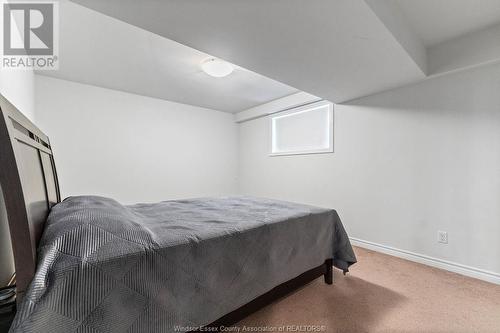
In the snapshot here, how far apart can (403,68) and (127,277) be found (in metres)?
2.83

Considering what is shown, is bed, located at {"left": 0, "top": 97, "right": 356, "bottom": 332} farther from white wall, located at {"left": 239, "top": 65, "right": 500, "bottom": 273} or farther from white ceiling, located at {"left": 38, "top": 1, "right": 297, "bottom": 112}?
white wall, located at {"left": 239, "top": 65, "right": 500, "bottom": 273}

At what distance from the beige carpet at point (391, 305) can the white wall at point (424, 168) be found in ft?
1.49

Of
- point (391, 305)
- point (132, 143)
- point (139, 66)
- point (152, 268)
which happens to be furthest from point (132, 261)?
point (132, 143)

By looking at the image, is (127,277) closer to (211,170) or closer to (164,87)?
(164,87)

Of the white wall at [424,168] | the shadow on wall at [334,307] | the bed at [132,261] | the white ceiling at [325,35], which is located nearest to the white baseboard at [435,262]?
the white wall at [424,168]

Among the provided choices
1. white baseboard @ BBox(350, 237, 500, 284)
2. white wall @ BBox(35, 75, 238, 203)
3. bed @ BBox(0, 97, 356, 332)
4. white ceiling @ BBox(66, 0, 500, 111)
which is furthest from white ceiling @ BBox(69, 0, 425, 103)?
white wall @ BBox(35, 75, 238, 203)

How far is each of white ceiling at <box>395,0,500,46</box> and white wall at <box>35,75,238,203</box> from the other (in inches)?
147

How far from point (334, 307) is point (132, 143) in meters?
3.75

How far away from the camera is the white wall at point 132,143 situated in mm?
3250

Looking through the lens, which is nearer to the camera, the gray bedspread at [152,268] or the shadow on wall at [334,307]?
the gray bedspread at [152,268]

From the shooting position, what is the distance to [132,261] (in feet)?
3.00

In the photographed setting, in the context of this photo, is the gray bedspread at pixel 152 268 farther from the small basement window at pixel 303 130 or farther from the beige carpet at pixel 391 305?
the small basement window at pixel 303 130

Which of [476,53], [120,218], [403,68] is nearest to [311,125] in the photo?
[403,68]

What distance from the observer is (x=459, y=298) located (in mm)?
1796
